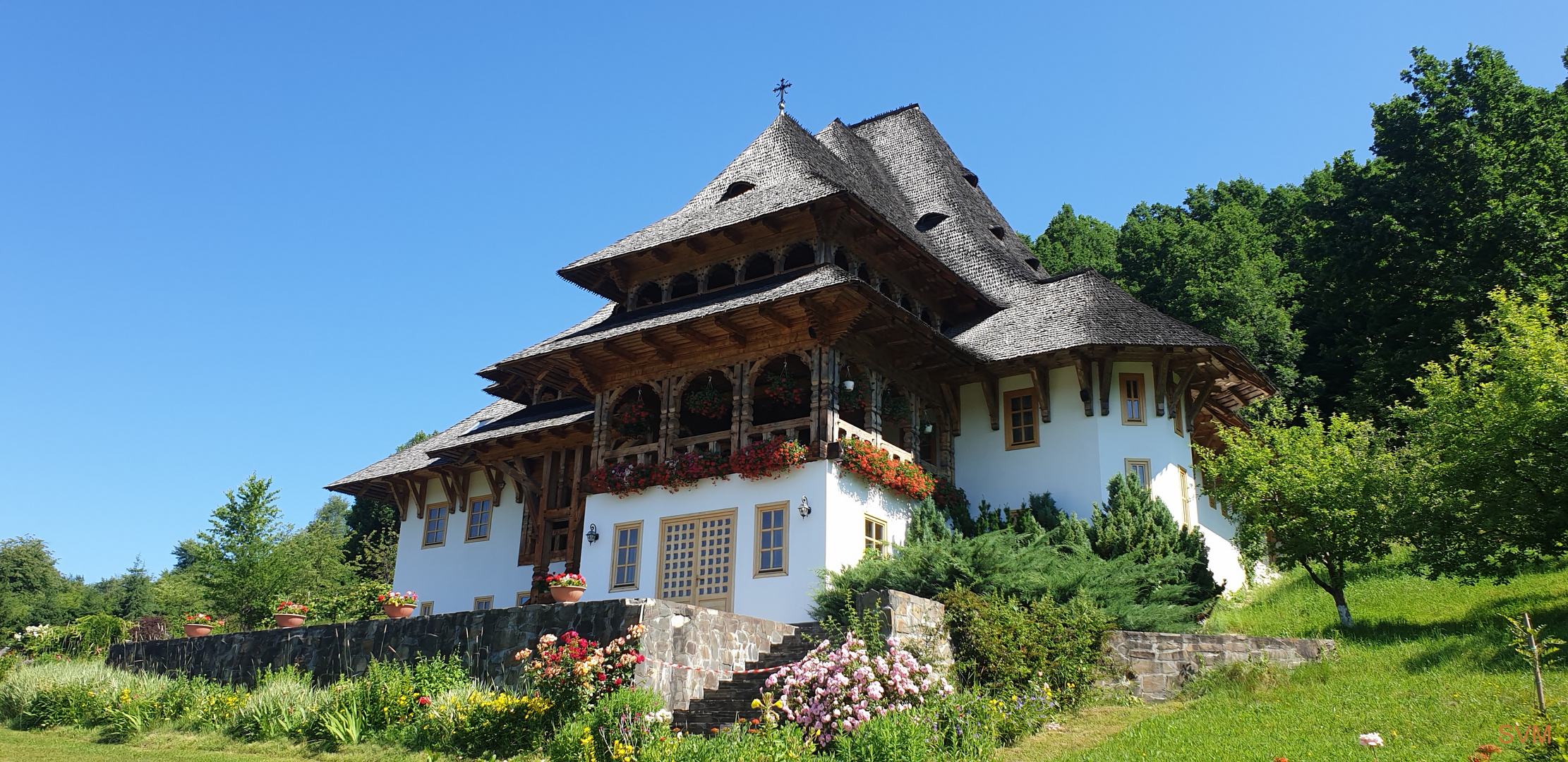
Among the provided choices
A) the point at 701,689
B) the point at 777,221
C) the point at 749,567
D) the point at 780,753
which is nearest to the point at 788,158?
the point at 777,221

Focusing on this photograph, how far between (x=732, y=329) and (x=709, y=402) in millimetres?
1707

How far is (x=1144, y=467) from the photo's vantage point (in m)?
20.3

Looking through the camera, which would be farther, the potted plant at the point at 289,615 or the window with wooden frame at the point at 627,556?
the window with wooden frame at the point at 627,556

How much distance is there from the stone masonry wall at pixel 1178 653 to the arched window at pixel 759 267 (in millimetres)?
10372

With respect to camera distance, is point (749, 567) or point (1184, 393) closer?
point (749, 567)

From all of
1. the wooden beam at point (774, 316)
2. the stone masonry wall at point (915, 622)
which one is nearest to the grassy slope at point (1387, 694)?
the stone masonry wall at point (915, 622)

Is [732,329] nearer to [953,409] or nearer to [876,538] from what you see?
[876,538]

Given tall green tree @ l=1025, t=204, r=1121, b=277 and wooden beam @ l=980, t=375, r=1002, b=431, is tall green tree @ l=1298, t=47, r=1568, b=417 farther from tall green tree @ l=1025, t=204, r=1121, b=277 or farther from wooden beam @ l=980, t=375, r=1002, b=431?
wooden beam @ l=980, t=375, r=1002, b=431

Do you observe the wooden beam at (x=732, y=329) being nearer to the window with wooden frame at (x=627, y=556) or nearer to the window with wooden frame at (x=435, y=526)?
the window with wooden frame at (x=627, y=556)

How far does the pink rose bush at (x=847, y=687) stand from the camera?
1120cm

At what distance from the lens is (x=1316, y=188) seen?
41.0 m

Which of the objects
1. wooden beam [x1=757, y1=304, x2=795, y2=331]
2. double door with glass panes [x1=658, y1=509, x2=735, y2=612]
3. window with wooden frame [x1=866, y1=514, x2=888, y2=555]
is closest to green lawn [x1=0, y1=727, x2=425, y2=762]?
double door with glass panes [x1=658, y1=509, x2=735, y2=612]

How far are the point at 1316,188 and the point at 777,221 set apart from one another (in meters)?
28.9

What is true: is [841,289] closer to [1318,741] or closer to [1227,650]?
[1227,650]
